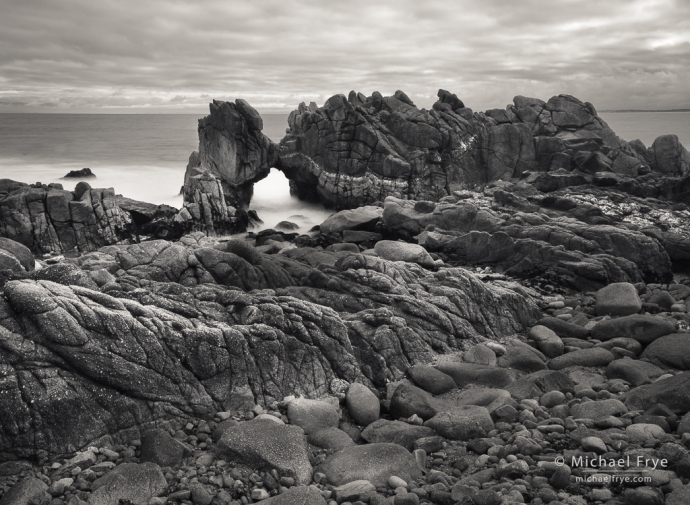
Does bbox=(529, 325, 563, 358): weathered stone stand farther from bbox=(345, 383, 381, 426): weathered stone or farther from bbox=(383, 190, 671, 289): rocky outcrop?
bbox=(345, 383, 381, 426): weathered stone

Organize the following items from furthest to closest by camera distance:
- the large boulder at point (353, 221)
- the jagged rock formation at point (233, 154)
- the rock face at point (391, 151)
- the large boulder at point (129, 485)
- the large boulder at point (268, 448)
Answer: the rock face at point (391, 151) → the jagged rock formation at point (233, 154) → the large boulder at point (353, 221) → the large boulder at point (268, 448) → the large boulder at point (129, 485)

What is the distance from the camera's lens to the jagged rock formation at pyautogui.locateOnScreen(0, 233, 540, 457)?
9.70 m

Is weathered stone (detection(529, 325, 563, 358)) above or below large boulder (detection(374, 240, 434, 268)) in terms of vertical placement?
below

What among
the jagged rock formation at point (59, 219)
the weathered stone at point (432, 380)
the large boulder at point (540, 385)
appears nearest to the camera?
the large boulder at point (540, 385)

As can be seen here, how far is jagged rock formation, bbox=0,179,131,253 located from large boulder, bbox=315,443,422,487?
2423cm

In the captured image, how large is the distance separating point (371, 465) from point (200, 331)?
173 inches

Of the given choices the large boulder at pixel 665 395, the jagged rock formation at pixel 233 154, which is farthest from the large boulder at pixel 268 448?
the jagged rock formation at pixel 233 154

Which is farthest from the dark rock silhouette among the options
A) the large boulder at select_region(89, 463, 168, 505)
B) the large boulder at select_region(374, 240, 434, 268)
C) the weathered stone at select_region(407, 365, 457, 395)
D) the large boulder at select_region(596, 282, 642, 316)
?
the large boulder at select_region(89, 463, 168, 505)

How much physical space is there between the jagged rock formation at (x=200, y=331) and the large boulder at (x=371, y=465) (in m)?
2.51

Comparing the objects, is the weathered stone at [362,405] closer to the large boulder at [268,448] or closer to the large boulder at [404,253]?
the large boulder at [268,448]

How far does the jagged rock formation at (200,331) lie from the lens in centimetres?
970

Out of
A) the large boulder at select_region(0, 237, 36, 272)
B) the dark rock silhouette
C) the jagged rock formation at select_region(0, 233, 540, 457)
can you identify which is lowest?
the jagged rock formation at select_region(0, 233, 540, 457)

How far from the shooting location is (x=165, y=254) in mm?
15281

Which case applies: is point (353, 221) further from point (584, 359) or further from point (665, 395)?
point (665, 395)
